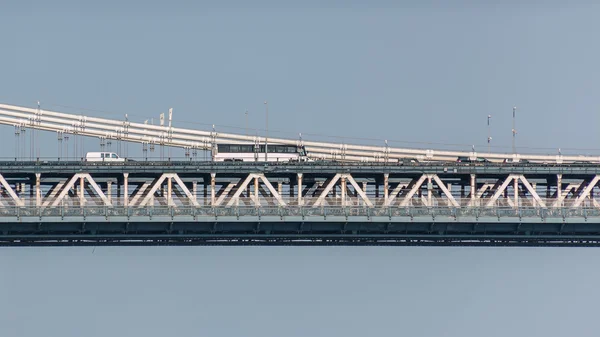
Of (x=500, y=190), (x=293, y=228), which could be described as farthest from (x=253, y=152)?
(x=500, y=190)

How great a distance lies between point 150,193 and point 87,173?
7515 millimetres

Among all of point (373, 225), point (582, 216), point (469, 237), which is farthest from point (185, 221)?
point (582, 216)

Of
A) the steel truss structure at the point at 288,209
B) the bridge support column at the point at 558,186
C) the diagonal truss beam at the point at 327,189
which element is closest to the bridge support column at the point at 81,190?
the steel truss structure at the point at 288,209

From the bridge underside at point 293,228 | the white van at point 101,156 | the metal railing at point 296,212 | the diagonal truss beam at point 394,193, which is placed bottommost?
the bridge underside at point 293,228

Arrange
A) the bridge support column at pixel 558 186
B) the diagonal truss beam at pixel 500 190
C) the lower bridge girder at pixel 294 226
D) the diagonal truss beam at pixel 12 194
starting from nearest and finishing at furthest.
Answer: the lower bridge girder at pixel 294 226 < the diagonal truss beam at pixel 12 194 < the diagonal truss beam at pixel 500 190 < the bridge support column at pixel 558 186

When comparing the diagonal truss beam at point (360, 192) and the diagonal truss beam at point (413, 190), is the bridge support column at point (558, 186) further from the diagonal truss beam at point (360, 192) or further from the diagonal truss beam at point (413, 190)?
the diagonal truss beam at point (360, 192)

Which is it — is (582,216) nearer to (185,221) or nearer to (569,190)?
(569,190)

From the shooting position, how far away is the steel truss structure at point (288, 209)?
15225cm

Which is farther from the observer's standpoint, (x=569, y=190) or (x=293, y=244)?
(x=569, y=190)

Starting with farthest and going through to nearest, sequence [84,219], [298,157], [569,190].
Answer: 1. [298,157]
2. [569,190]
3. [84,219]

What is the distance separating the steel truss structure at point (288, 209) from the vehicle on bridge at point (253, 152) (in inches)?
908

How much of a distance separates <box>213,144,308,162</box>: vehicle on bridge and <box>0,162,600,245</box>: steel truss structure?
23.1 m

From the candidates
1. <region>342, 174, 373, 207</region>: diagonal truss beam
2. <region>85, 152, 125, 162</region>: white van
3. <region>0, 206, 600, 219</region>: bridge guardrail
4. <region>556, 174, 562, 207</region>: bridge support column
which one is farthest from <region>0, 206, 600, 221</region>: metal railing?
<region>85, 152, 125, 162</region>: white van

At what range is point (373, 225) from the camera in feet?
511
